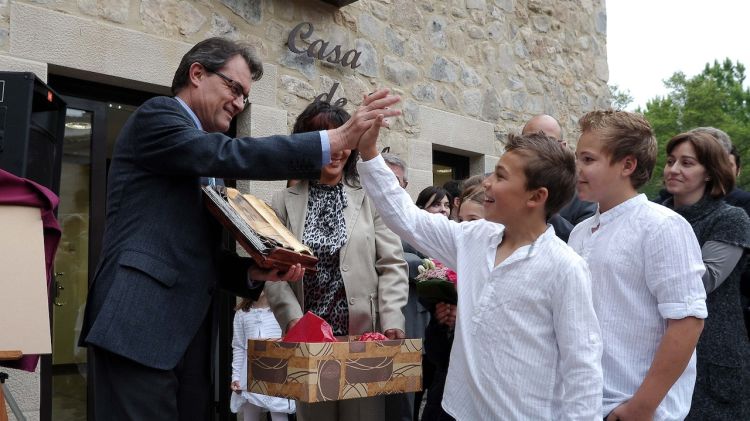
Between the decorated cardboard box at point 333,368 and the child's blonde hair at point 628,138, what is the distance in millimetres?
904

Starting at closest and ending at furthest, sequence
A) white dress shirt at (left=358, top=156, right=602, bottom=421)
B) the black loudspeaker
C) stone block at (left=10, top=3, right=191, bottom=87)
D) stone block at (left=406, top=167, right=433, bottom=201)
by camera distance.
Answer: white dress shirt at (left=358, top=156, right=602, bottom=421) → the black loudspeaker → stone block at (left=10, top=3, right=191, bottom=87) → stone block at (left=406, top=167, right=433, bottom=201)

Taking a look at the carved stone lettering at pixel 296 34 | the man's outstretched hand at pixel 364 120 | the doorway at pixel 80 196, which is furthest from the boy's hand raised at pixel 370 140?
the carved stone lettering at pixel 296 34

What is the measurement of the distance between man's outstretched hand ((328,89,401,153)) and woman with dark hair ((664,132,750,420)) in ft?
4.67

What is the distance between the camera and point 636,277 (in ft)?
7.55

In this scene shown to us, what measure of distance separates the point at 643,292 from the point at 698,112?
3509 cm

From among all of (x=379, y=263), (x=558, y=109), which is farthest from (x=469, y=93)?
(x=379, y=263)

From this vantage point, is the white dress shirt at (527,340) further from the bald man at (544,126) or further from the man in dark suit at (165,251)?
the bald man at (544,126)

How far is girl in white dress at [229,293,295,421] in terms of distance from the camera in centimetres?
488

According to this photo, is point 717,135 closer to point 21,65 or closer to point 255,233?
point 255,233

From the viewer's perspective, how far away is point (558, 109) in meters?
7.95

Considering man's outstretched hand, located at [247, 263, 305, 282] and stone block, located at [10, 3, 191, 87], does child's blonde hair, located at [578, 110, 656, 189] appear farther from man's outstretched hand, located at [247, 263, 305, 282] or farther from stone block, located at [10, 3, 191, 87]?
stone block, located at [10, 3, 191, 87]

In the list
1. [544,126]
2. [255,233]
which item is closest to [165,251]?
[255,233]

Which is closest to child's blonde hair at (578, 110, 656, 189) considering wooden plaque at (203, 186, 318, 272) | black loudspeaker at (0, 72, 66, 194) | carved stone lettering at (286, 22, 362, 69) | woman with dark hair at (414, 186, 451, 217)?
wooden plaque at (203, 186, 318, 272)

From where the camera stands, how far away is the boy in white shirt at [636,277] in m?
2.19
